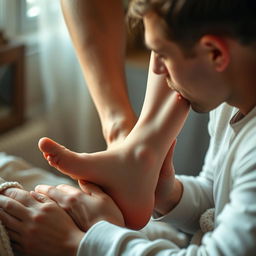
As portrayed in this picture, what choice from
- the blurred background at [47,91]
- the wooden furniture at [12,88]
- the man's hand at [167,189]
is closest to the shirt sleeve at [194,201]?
the man's hand at [167,189]

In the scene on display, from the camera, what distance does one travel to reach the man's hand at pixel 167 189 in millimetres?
1007

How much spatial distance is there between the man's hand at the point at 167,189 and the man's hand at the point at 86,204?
0.14 meters

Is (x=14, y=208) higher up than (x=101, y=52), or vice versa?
(x=101, y=52)

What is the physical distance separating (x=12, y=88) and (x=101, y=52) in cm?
73

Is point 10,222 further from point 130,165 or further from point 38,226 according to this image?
point 130,165

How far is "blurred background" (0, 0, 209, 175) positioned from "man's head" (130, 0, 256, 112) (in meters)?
1.00

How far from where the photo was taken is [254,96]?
824mm

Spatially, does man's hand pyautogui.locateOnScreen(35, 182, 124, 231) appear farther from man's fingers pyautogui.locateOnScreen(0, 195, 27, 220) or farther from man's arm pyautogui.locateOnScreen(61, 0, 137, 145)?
man's arm pyautogui.locateOnScreen(61, 0, 137, 145)

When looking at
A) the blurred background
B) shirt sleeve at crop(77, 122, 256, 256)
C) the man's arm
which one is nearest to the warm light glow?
the blurred background

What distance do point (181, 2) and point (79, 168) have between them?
14.2 inches

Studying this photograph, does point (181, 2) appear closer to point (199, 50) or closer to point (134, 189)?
point (199, 50)

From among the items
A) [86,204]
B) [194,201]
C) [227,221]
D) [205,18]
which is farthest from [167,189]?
[205,18]

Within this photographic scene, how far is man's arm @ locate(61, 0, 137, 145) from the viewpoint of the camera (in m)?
1.12

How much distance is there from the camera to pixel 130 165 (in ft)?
3.07
